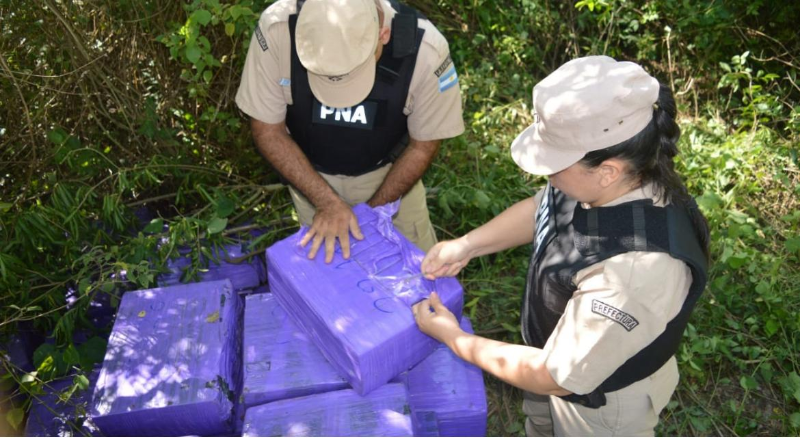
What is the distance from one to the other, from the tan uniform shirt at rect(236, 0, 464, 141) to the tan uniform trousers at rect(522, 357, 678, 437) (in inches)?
46.7

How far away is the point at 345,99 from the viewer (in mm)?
2092

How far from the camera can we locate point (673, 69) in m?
4.13

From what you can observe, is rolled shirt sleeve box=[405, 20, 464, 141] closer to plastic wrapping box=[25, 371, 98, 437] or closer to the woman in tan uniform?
the woman in tan uniform

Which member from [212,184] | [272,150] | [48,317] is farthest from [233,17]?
[48,317]

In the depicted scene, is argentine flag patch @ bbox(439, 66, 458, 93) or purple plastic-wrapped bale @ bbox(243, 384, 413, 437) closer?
purple plastic-wrapped bale @ bbox(243, 384, 413, 437)

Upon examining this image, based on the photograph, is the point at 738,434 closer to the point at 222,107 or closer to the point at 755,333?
the point at 755,333

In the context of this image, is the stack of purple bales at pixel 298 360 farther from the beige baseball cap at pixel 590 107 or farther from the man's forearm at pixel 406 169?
the beige baseball cap at pixel 590 107

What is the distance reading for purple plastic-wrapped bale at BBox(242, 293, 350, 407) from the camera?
1653 mm

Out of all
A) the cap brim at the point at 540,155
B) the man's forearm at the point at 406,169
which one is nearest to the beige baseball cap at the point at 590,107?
the cap brim at the point at 540,155

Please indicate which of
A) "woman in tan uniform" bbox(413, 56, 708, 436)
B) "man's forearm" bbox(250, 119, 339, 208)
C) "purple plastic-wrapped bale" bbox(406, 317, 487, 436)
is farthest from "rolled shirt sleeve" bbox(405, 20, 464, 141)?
"purple plastic-wrapped bale" bbox(406, 317, 487, 436)

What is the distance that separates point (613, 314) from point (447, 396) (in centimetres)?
66

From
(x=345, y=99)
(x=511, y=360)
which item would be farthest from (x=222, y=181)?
(x=511, y=360)

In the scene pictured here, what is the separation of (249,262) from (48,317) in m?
0.86

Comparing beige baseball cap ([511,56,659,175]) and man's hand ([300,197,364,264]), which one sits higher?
beige baseball cap ([511,56,659,175])
